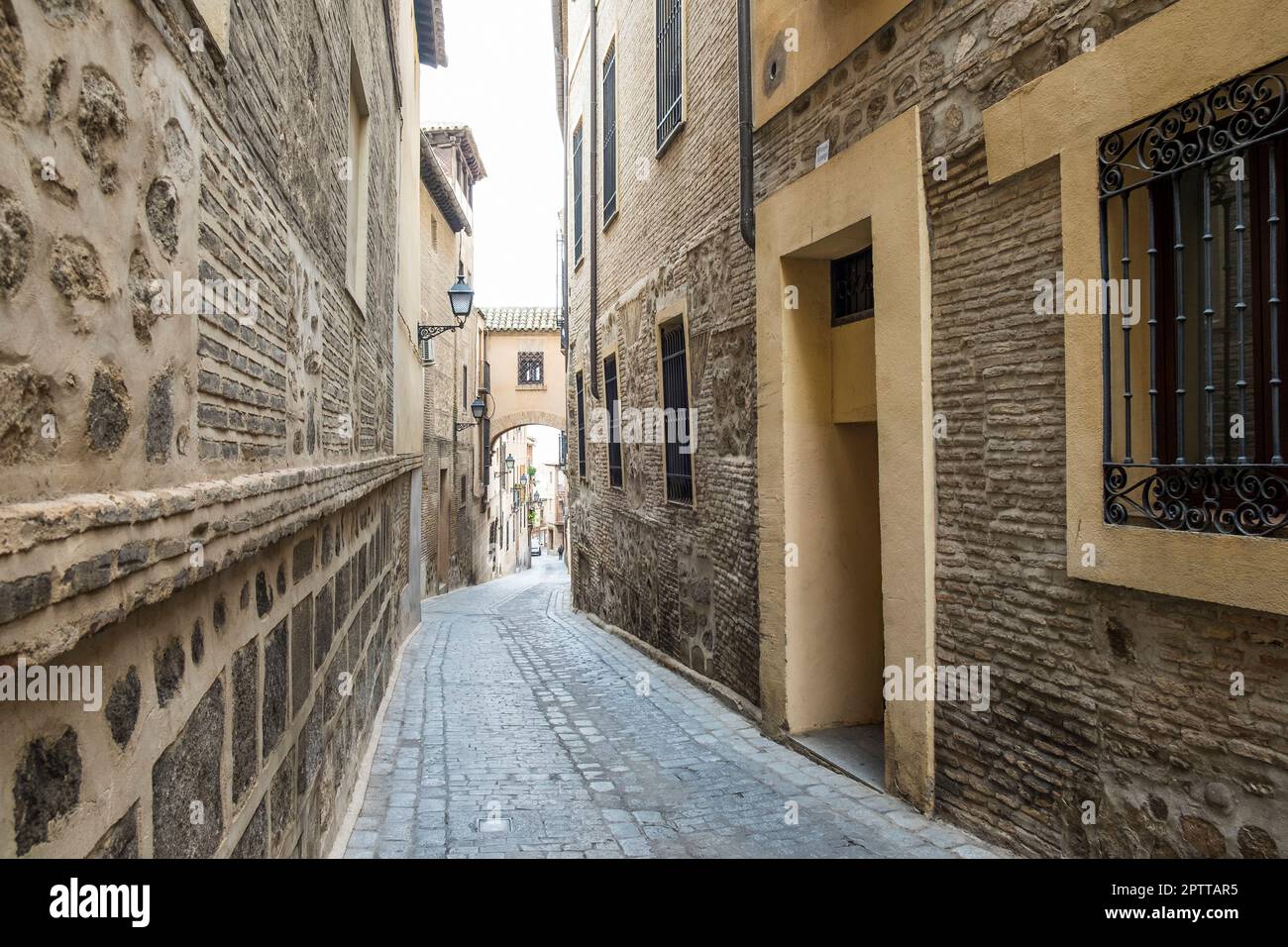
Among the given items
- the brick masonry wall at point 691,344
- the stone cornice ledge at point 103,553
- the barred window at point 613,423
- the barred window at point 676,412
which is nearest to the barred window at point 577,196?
the brick masonry wall at point 691,344

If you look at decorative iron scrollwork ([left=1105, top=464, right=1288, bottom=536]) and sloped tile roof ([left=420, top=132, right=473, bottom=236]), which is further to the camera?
sloped tile roof ([left=420, top=132, right=473, bottom=236])

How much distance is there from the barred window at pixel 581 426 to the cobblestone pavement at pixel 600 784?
689cm

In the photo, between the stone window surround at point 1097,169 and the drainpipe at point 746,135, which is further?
the drainpipe at point 746,135

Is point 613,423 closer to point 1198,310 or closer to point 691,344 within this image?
point 691,344

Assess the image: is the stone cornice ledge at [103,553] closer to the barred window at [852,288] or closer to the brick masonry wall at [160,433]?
the brick masonry wall at [160,433]

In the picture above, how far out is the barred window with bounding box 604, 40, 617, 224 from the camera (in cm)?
1241

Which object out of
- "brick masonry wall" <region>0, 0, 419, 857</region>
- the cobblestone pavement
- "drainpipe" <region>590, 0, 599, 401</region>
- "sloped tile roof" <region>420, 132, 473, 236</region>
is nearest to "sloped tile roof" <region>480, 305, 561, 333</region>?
"sloped tile roof" <region>420, 132, 473, 236</region>

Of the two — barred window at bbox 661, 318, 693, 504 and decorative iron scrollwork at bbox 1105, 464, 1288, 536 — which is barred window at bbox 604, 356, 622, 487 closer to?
barred window at bbox 661, 318, 693, 504

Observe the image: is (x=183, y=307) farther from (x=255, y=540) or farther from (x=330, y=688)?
(x=330, y=688)

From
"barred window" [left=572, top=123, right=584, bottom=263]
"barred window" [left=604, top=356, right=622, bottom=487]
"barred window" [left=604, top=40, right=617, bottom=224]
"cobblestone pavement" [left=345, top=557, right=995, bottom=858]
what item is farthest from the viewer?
"barred window" [left=572, top=123, right=584, bottom=263]

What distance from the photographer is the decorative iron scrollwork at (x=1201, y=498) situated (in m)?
3.11

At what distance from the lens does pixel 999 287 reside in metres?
4.32

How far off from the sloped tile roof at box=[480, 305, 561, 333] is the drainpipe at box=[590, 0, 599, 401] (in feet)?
47.3

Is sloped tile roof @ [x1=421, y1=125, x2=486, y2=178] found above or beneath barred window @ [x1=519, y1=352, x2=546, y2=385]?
above
